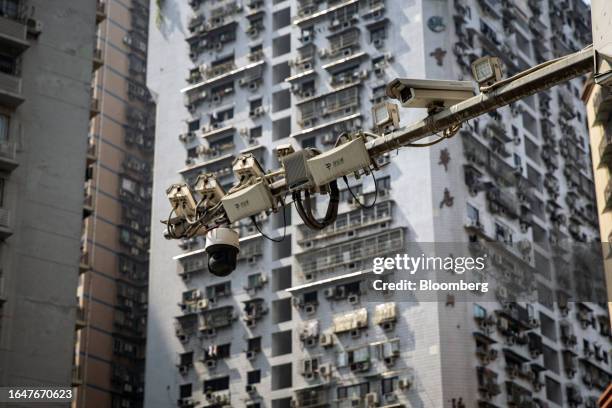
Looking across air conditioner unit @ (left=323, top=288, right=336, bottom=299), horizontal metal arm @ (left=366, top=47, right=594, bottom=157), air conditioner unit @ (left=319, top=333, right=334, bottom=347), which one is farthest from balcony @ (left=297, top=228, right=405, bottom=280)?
horizontal metal arm @ (left=366, top=47, right=594, bottom=157)

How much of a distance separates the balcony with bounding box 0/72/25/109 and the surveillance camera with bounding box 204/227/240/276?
89.7ft

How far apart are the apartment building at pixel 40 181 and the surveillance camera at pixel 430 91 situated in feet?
89.0

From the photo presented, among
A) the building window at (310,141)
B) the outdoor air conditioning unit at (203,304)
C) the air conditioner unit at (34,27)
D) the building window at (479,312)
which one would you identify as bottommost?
the building window at (479,312)

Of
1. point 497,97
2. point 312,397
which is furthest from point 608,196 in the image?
point 497,97

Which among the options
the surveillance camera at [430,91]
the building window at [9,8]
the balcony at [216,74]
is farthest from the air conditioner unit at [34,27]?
the surveillance camera at [430,91]

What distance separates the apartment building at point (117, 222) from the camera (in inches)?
2530

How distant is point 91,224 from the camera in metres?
66.5

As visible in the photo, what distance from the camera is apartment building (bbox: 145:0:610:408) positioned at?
52344 millimetres

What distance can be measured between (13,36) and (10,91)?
1.99m

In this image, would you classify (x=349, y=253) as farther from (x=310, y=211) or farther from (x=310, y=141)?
(x=310, y=211)

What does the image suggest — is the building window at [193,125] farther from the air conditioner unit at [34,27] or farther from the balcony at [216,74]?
the air conditioner unit at [34,27]

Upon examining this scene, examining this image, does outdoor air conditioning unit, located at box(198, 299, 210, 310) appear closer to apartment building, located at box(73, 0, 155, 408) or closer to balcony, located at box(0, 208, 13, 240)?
apartment building, located at box(73, 0, 155, 408)

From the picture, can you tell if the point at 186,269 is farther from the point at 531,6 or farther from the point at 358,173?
the point at 358,173

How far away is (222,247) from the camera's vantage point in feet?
34.9
